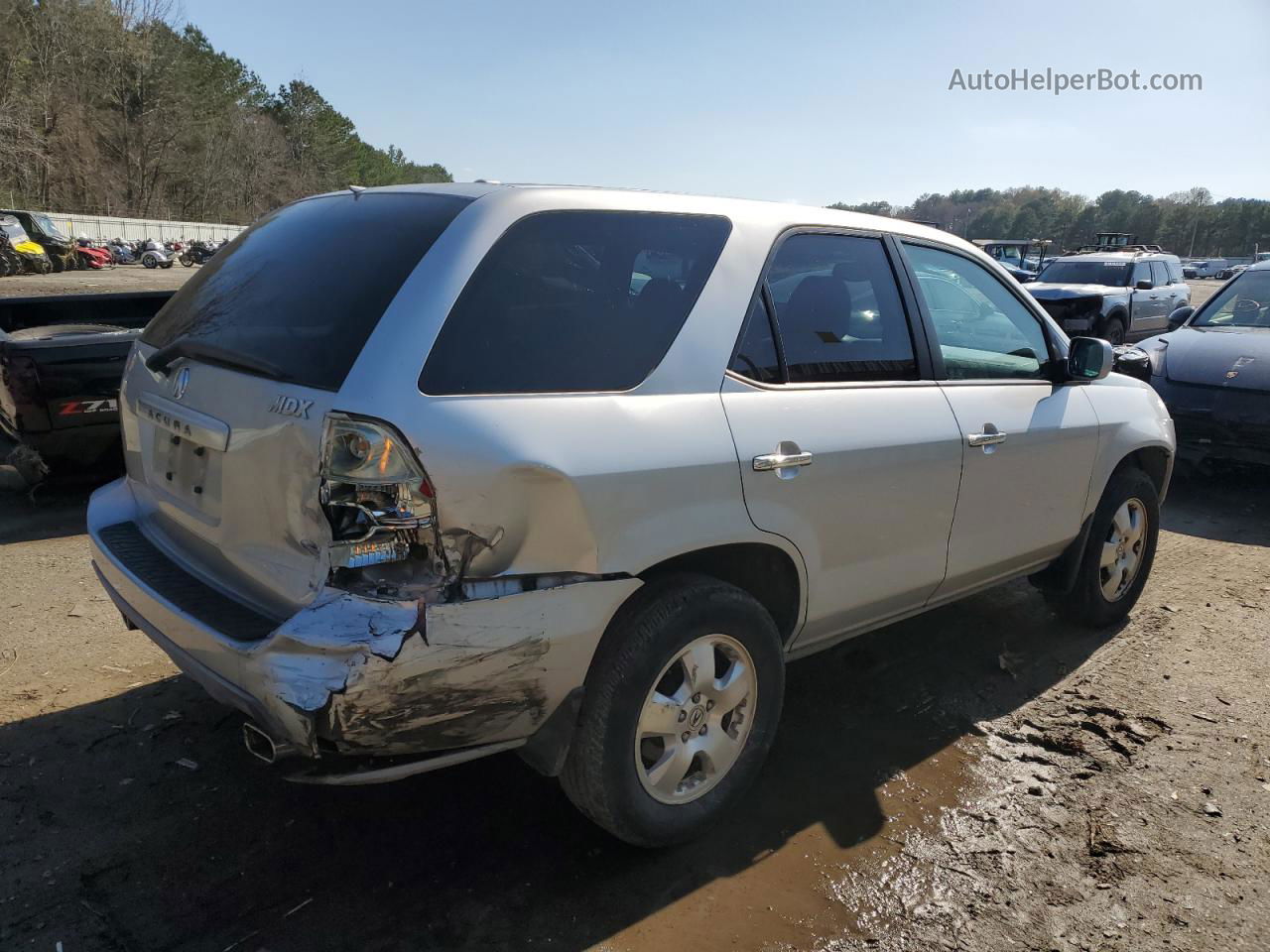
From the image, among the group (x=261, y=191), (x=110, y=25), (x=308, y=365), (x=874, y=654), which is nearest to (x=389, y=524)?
(x=308, y=365)

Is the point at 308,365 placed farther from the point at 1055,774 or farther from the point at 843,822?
the point at 1055,774

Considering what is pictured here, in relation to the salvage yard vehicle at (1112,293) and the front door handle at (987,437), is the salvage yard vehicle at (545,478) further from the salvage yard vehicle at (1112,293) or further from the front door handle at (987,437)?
the salvage yard vehicle at (1112,293)

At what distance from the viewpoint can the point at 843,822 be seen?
292cm

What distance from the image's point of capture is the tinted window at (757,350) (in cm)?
268

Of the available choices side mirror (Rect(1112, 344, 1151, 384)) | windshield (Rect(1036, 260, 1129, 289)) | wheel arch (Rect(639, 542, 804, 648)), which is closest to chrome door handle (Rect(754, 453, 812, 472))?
wheel arch (Rect(639, 542, 804, 648))

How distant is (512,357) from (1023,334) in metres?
2.58

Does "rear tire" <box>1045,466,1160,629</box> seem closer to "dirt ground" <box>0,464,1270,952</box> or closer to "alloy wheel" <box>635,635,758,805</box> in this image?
"dirt ground" <box>0,464,1270,952</box>

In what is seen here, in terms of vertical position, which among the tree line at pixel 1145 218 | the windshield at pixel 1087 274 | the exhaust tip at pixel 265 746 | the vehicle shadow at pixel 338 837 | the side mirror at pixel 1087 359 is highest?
the tree line at pixel 1145 218

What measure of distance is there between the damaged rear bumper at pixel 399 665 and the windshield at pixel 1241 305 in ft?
25.5

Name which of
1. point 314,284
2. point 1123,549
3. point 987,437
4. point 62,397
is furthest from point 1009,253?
point 314,284

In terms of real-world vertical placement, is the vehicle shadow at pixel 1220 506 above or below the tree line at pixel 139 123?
below

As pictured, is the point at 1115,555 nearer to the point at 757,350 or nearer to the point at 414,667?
the point at 757,350

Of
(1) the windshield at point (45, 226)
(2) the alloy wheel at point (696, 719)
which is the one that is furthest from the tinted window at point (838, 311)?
(1) the windshield at point (45, 226)

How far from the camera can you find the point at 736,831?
287 cm
